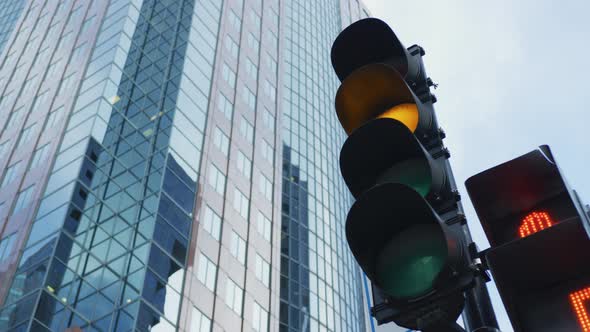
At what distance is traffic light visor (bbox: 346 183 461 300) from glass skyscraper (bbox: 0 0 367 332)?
25514 millimetres

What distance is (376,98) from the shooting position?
3592 mm

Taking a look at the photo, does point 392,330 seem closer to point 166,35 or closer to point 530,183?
point 530,183

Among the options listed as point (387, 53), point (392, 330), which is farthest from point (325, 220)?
point (387, 53)

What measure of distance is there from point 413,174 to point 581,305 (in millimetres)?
956

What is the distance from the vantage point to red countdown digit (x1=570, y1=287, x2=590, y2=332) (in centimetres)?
Answer: 239

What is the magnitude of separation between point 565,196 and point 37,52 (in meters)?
49.4

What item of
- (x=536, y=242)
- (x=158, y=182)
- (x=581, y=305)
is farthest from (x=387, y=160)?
(x=158, y=182)

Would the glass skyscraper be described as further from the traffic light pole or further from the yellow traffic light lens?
the traffic light pole

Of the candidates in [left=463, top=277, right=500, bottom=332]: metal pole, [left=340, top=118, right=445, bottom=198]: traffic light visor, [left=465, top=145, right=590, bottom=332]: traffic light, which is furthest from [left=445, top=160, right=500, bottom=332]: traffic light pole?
[left=340, top=118, right=445, bottom=198]: traffic light visor

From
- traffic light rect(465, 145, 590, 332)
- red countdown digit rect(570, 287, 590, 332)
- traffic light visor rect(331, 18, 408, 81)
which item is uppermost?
traffic light visor rect(331, 18, 408, 81)

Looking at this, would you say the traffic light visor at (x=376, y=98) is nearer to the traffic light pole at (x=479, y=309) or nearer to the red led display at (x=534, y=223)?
the red led display at (x=534, y=223)

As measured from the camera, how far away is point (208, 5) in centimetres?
5041

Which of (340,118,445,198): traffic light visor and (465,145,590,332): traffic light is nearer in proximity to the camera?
(465,145,590,332): traffic light

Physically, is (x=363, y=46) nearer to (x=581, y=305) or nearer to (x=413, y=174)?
(x=413, y=174)
